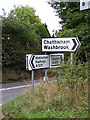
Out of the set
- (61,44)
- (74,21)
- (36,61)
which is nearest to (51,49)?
(61,44)

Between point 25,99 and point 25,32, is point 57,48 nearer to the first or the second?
point 25,99

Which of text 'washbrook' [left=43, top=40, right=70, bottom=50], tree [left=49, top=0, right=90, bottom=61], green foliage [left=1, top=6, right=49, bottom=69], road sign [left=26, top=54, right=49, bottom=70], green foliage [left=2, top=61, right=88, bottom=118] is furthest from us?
green foliage [left=1, top=6, right=49, bottom=69]

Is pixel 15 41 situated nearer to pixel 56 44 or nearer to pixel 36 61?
pixel 56 44

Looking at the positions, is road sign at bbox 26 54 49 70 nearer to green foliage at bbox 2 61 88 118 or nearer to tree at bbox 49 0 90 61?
green foliage at bbox 2 61 88 118

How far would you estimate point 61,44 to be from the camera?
7.30 meters

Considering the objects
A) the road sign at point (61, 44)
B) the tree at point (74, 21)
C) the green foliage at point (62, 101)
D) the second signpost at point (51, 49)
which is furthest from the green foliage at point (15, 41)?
the green foliage at point (62, 101)

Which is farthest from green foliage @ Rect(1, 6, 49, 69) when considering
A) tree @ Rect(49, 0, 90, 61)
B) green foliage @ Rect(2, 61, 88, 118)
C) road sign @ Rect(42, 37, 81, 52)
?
green foliage @ Rect(2, 61, 88, 118)

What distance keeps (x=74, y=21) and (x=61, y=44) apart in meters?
5.10

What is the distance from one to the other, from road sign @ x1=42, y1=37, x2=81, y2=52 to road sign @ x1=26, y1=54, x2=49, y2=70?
446 mm

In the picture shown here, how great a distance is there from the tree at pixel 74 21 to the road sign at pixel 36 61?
151 inches

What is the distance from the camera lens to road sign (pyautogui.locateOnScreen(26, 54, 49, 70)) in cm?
690

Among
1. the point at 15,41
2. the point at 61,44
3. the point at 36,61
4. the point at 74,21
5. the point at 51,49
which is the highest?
the point at 74,21

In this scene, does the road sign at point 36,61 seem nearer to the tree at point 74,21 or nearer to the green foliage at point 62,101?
the green foliage at point 62,101

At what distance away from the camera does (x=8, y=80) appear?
1653 centimetres
